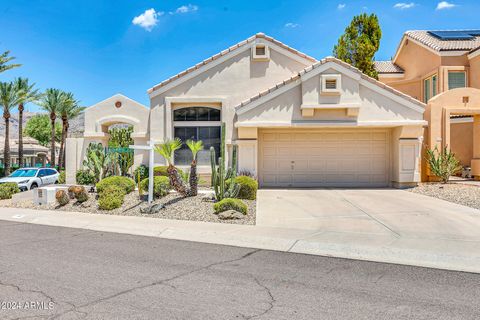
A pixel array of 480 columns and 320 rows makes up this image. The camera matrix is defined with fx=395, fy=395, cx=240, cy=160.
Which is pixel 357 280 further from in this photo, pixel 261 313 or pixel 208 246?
pixel 208 246

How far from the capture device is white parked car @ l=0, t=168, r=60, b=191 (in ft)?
72.0

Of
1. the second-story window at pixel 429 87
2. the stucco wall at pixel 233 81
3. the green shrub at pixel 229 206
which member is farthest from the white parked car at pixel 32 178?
the second-story window at pixel 429 87

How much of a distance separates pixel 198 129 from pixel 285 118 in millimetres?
4207

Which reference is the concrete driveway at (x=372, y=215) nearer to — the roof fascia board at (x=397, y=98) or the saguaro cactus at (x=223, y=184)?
the saguaro cactus at (x=223, y=184)

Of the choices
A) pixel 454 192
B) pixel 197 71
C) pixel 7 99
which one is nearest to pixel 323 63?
pixel 197 71

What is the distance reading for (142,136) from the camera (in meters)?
18.8

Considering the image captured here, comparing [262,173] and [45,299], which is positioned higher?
[262,173]

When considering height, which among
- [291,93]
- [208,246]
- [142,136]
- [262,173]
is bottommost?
[208,246]

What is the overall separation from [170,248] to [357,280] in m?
3.88

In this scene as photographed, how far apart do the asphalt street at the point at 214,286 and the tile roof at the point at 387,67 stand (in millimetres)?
22049

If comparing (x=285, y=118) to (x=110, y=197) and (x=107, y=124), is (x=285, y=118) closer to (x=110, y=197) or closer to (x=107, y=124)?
(x=110, y=197)

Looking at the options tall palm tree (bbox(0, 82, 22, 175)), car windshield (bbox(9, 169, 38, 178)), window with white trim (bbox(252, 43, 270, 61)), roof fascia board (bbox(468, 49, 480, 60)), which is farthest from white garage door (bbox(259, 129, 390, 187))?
tall palm tree (bbox(0, 82, 22, 175))

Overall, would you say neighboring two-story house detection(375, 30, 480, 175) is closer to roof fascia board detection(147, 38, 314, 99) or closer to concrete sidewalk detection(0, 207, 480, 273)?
roof fascia board detection(147, 38, 314, 99)

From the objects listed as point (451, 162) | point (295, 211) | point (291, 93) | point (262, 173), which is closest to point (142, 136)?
point (262, 173)
